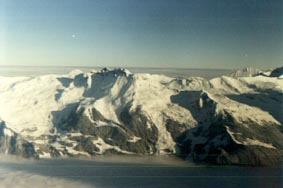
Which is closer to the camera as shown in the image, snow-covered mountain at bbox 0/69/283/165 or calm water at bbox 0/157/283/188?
calm water at bbox 0/157/283/188

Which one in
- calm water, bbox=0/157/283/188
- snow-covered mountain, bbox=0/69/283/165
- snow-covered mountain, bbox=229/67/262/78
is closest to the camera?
calm water, bbox=0/157/283/188

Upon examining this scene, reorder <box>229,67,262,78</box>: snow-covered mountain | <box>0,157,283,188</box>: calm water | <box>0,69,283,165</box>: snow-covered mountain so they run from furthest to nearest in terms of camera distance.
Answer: <box>0,69,283,165</box>: snow-covered mountain
<box>229,67,262,78</box>: snow-covered mountain
<box>0,157,283,188</box>: calm water

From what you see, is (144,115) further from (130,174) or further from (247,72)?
(247,72)

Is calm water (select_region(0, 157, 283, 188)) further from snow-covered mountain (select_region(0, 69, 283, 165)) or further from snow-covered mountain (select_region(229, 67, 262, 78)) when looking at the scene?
snow-covered mountain (select_region(229, 67, 262, 78))

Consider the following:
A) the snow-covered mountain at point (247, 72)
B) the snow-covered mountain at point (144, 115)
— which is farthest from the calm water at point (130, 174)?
the snow-covered mountain at point (247, 72)

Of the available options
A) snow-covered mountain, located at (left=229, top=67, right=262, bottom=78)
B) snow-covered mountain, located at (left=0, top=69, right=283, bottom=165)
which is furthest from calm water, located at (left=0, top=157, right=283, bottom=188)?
snow-covered mountain, located at (left=229, top=67, right=262, bottom=78)

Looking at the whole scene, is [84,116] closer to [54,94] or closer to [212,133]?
[54,94]

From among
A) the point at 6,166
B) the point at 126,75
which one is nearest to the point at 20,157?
the point at 6,166
